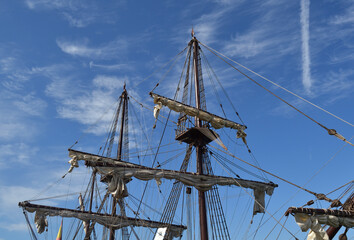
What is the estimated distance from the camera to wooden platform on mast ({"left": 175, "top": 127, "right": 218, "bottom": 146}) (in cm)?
2762

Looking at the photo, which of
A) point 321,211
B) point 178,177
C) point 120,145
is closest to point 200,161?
point 178,177

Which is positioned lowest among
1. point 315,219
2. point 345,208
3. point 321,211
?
point 315,219

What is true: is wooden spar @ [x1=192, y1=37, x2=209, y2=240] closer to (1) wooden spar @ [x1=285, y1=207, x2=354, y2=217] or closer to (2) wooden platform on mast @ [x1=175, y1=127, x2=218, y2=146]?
(2) wooden platform on mast @ [x1=175, y1=127, x2=218, y2=146]

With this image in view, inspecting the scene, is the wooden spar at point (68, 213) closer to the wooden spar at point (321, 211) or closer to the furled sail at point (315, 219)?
the furled sail at point (315, 219)

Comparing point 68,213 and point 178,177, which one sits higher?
point 68,213

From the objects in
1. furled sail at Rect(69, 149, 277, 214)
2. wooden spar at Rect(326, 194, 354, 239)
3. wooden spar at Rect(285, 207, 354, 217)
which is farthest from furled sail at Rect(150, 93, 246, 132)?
wooden spar at Rect(285, 207, 354, 217)

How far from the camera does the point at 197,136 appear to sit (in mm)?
28016

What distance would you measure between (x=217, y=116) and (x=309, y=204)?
12238 mm

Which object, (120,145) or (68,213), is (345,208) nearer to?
(120,145)

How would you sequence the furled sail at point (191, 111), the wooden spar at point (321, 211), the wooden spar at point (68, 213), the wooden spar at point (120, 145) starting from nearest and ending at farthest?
the wooden spar at point (321, 211) → the furled sail at point (191, 111) → the wooden spar at point (68, 213) → the wooden spar at point (120, 145)

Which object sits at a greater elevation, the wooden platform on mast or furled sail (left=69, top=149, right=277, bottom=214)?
the wooden platform on mast

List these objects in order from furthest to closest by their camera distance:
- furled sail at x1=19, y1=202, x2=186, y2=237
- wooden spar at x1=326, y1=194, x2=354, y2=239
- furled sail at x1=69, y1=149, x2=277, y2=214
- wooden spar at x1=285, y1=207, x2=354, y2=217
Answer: furled sail at x1=19, y1=202, x2=186, y2=237, furled sail at x1=69, y1=149, x2=277, y2=214, wooden spar at x1=326, y1=194, x2=354, y2=239, wooden spar at x1=285, y1=207, x2=354, y2=217

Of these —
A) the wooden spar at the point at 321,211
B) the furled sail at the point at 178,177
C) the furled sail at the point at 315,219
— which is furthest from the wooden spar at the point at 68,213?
the wooden spar at the point at 321,211

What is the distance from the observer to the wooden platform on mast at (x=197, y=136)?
2762cm
